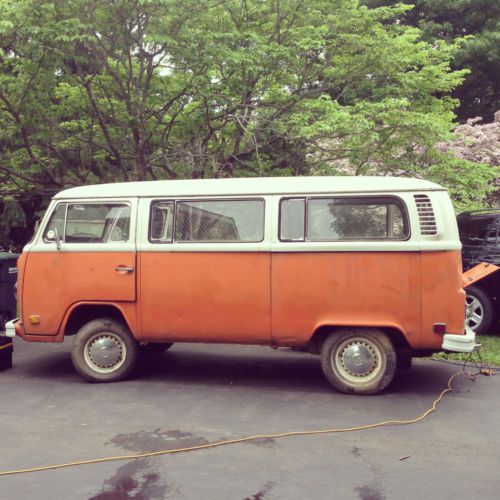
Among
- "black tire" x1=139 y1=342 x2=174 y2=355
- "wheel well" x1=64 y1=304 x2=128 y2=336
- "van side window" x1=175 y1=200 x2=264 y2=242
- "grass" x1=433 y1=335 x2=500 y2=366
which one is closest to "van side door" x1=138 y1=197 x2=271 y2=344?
"van side window" x1=175 y1=200 x2=264 y2=242

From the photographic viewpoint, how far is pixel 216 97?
10.9 metres

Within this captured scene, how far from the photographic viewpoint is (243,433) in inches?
214

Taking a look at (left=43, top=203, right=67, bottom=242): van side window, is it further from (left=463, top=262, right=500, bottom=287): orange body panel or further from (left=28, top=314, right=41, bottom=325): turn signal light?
(left=463, top=262, right=500, bottom=287): orange body panel

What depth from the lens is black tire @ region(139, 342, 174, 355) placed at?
26.3 ft

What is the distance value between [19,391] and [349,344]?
12.4 feet

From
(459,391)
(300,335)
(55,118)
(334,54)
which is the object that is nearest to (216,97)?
(334,54)

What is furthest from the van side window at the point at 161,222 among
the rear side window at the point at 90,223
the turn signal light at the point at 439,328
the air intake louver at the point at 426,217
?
the turn signal light at the point at 439,328

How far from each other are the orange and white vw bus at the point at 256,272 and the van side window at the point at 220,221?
1 centimetres

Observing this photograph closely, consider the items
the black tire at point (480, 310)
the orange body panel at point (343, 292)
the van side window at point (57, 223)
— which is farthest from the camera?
the black tire at point (480, 310)

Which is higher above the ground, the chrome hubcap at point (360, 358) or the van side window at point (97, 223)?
the van side window at point (97, 223)

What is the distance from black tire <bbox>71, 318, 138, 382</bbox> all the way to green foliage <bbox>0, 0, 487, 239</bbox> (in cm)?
451

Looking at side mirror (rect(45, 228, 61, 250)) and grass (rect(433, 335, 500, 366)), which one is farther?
grass (rect(433, 335, 500, 366))

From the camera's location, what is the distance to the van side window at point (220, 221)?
6941 millimetres

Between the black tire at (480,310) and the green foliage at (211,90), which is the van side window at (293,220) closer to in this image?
the green foliage at (211,90)
